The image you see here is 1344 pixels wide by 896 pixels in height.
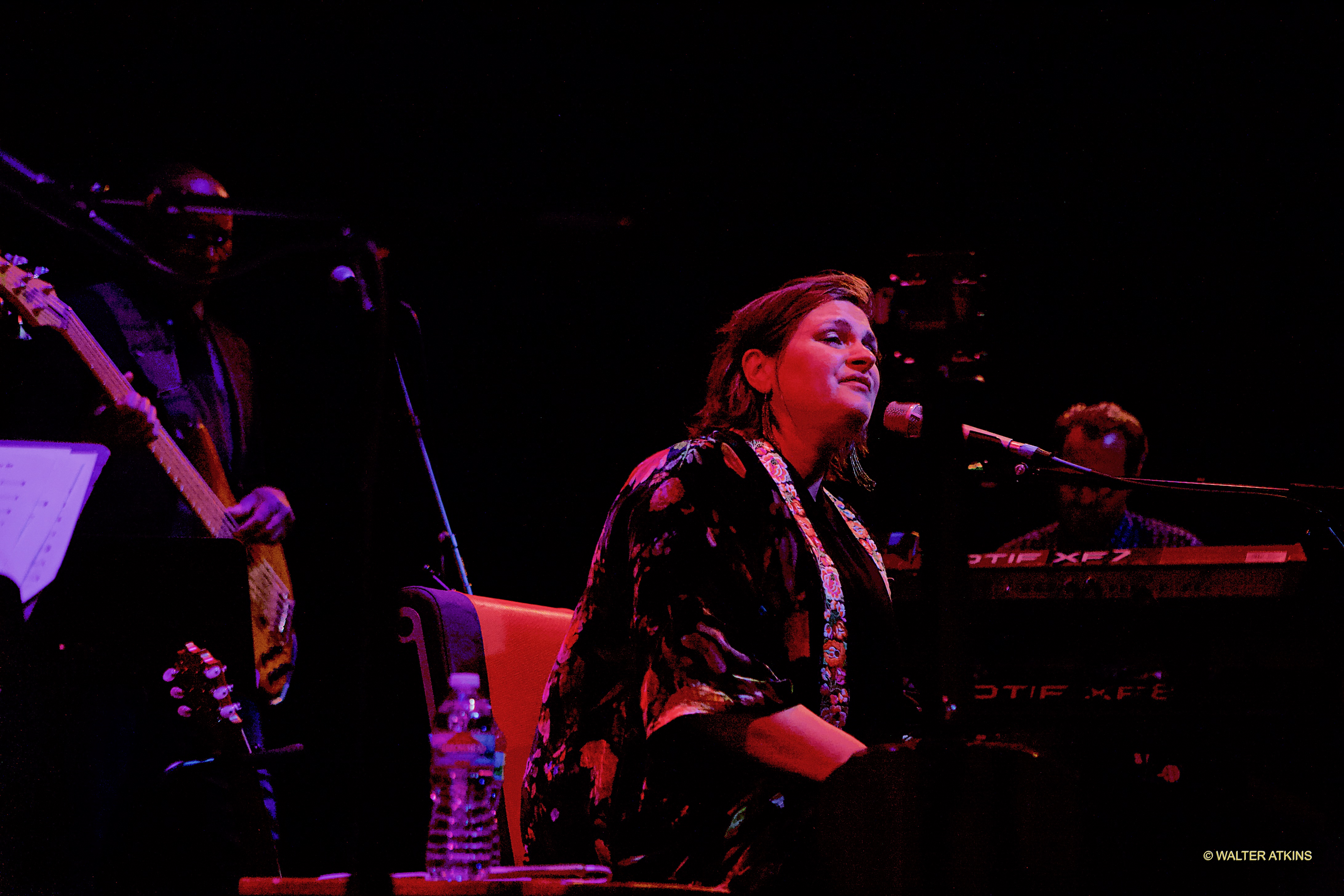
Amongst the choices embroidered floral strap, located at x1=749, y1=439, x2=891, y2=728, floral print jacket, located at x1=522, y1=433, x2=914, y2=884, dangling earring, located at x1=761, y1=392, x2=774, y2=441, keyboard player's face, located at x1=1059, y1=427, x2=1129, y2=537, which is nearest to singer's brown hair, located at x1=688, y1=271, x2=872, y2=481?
dangling earring, located at x1=761, y1=392, x2=774, y2=441

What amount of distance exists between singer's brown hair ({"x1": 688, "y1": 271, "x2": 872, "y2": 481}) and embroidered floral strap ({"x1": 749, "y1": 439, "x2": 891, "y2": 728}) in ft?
0.52

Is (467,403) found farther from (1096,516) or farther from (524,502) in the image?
(1096,516)

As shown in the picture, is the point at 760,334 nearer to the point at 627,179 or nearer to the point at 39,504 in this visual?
the point at 39,504

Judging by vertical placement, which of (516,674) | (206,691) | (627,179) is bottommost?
(206,691)

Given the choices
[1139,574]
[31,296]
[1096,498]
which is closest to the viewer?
[1139,574]

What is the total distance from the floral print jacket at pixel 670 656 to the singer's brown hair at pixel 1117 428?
8.34 feet

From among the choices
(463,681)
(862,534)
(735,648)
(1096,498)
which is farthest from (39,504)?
(1096,498)

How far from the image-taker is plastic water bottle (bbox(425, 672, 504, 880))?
1.28 metres

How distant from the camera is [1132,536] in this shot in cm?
397

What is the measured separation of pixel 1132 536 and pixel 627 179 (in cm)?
244

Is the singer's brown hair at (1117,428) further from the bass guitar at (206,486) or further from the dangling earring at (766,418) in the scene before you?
the bass guitar at (206,486)

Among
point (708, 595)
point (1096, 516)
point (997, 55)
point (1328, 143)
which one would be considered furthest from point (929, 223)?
point (708, 595)

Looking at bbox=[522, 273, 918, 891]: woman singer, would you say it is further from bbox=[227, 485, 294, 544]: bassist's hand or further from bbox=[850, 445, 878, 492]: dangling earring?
bbox=[227, 485, 294, 544]: bassist's hand

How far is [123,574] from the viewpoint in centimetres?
203
